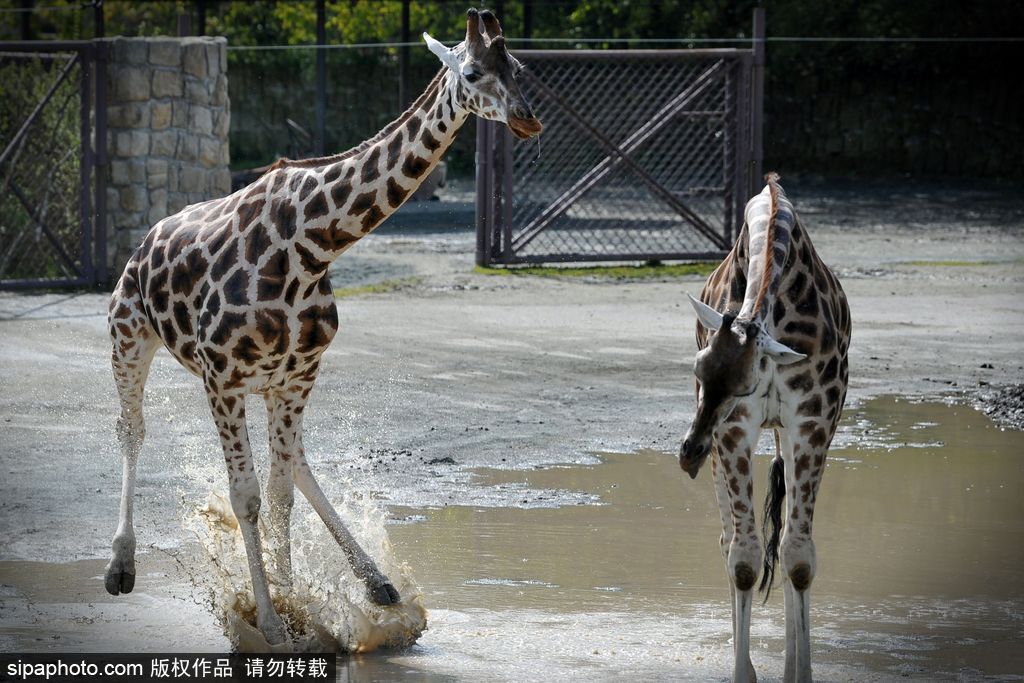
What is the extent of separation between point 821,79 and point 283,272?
22530 mm

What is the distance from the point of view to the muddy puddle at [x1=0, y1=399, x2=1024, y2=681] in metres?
5.27

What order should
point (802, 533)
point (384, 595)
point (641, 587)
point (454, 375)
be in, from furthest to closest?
point (454, 375) < point (641, 587) < point (384, 595) < point (802, 533)

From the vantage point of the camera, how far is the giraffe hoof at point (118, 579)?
19.0 feet

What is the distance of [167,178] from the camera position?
13.7 metres

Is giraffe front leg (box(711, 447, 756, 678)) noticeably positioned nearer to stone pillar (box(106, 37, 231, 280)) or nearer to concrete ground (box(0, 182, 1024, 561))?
concrete ground (box(0, 182, 1024, 561))

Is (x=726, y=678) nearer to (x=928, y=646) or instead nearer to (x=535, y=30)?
(x=928, y=646)

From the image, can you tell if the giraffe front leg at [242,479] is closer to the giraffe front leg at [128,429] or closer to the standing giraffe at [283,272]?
the standing giraffe at [283,272]

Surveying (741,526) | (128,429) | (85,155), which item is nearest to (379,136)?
(128,429)

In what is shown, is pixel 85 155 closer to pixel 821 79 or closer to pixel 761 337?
pixel 761 337

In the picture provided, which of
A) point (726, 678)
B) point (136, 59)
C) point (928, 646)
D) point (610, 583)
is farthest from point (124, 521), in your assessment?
point (136, 59)

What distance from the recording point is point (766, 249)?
4789mm

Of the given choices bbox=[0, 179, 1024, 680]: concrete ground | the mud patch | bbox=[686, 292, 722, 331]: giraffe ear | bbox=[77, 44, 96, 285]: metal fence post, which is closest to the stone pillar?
bbox=[77, 44, 96, 285]: metal fence post

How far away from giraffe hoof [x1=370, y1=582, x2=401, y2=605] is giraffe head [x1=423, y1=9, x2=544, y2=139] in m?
1.76

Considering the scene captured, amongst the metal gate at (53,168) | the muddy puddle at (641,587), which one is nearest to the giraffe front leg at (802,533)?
the muddy puddle at (641,587)
